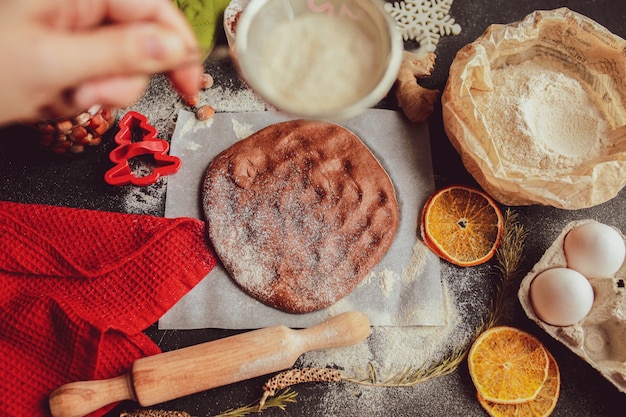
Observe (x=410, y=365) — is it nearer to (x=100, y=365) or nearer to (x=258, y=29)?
(x=100, y=365)

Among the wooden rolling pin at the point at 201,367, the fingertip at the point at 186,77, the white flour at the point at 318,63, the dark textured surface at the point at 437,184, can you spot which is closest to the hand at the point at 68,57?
the fingertip at the point at 186,77

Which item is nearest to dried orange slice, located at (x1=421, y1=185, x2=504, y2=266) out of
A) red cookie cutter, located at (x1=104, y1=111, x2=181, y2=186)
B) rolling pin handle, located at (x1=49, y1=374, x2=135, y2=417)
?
red cookie cutter, located at (x1=104, y1=111, x2=181, y2=186)

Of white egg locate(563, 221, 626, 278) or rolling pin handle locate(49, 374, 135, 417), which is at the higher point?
white egg locate(563, 221, 626, 278)

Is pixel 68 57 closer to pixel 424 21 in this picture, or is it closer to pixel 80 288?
pixel 80 288

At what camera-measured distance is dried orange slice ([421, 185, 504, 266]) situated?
4.68 ft

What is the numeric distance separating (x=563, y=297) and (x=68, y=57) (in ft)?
3.65

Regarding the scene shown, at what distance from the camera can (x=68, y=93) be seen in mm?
729

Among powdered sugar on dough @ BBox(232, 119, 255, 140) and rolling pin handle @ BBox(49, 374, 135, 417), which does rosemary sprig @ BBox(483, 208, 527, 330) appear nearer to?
powdered sugar on dough @ BBox(232, 119, 255, 140)

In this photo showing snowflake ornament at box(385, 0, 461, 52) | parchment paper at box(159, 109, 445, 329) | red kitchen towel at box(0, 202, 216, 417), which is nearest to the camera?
red kitchen towel at box(0, 202, 216, 417)

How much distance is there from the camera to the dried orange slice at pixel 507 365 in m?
1.32

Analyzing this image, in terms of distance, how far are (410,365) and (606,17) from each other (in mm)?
1172

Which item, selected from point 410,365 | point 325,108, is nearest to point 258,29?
point 325,108

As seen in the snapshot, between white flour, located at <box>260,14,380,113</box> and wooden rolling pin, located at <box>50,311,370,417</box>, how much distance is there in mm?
551

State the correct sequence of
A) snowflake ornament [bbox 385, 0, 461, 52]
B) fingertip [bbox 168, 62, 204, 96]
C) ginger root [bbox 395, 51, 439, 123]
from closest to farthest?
fingertip [bbox 168, 62, 204, 96] → ginger root [bbox 395, 51, 439, 123] → snowflake ornament [bbox 385, 0, 461, 52]
